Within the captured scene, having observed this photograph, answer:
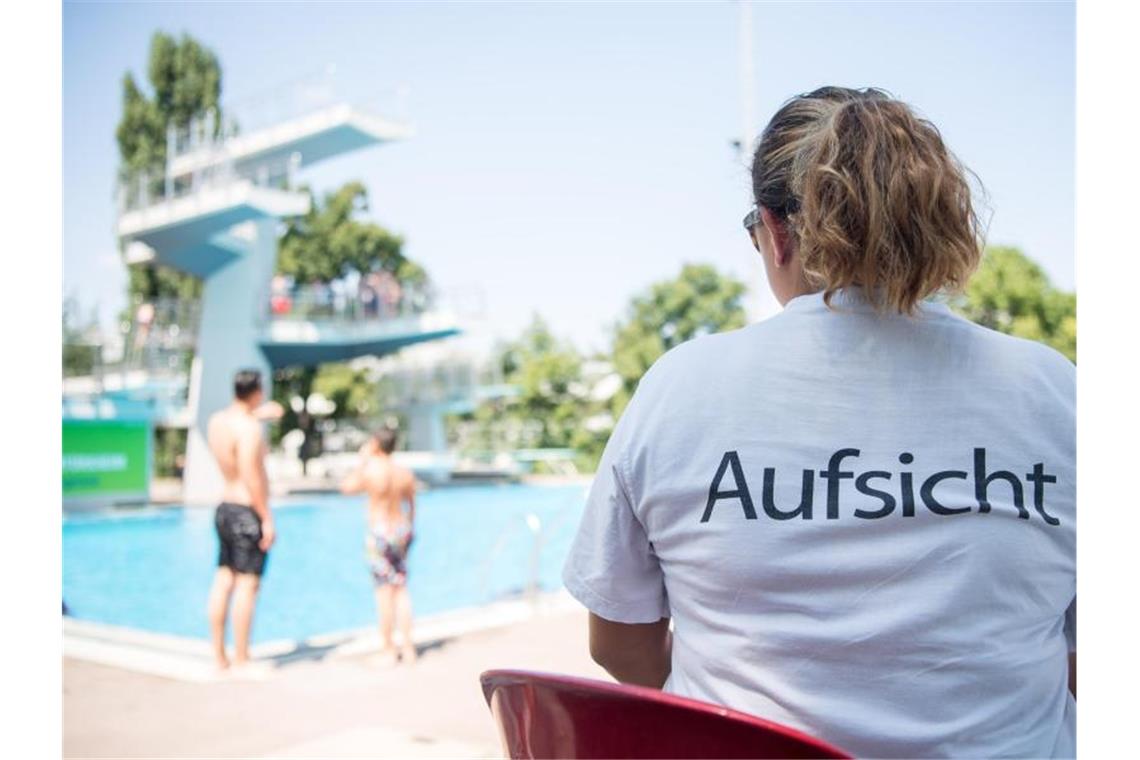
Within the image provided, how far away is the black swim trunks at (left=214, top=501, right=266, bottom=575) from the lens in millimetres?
4051

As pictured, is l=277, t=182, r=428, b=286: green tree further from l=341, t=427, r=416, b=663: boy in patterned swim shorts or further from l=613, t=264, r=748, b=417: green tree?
l=341, t=427, r=416, b=663: boy in patterned swim shorts

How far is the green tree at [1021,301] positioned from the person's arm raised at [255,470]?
20307 mm

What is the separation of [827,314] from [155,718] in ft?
10.8

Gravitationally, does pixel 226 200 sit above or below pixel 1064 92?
above

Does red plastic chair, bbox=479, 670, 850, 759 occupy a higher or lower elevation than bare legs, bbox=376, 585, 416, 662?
higher

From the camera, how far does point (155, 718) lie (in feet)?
11.2

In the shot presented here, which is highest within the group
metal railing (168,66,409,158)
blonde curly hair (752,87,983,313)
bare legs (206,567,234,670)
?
metal railing (168,66,409,158)

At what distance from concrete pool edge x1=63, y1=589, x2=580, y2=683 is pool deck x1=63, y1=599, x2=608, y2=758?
0.04 m

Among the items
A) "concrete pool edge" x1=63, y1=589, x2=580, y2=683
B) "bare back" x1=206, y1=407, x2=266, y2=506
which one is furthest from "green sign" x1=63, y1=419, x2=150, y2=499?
"bare back" x1=206, y1=407, x2=266, y2=506

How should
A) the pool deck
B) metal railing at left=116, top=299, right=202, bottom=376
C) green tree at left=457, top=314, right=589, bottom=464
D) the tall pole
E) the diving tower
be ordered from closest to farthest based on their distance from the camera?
the pool deck < the tall pole < metal railing at left=116, top=299, right=202, bottom=376 < the diving tower < green tree at left=457, top=314, right=589, bottom=464
